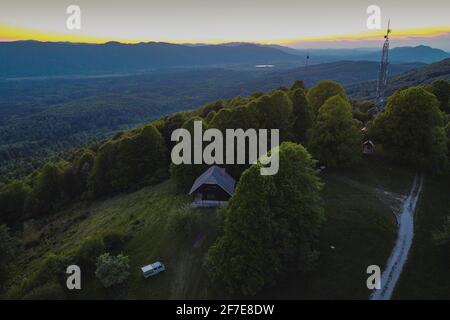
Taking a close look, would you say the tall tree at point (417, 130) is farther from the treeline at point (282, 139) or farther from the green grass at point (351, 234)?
the green grass at point (351, 234)

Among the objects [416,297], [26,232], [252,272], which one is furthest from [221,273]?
[26,232]

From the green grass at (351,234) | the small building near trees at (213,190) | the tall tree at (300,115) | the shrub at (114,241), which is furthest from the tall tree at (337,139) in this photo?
the shrub at (114,241)

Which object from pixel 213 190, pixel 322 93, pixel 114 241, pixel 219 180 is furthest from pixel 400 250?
pixel 322 93

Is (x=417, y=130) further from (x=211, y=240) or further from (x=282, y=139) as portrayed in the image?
(x=211, y=240)

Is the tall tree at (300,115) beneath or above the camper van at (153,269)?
above

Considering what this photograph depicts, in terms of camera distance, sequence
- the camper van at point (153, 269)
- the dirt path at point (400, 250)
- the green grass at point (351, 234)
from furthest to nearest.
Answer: the camper van at point (153, 269), the green grass at point (351, 234), the dirt path at point (400, 250)

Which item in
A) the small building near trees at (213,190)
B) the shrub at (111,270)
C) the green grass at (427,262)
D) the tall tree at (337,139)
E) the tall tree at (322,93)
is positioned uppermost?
the tall tree at (322,93)

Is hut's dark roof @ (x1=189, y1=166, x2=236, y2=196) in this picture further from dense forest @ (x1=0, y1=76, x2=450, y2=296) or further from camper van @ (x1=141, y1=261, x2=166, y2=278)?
camper van @ (x1=141, y1=261, x2=166, y2=278)
